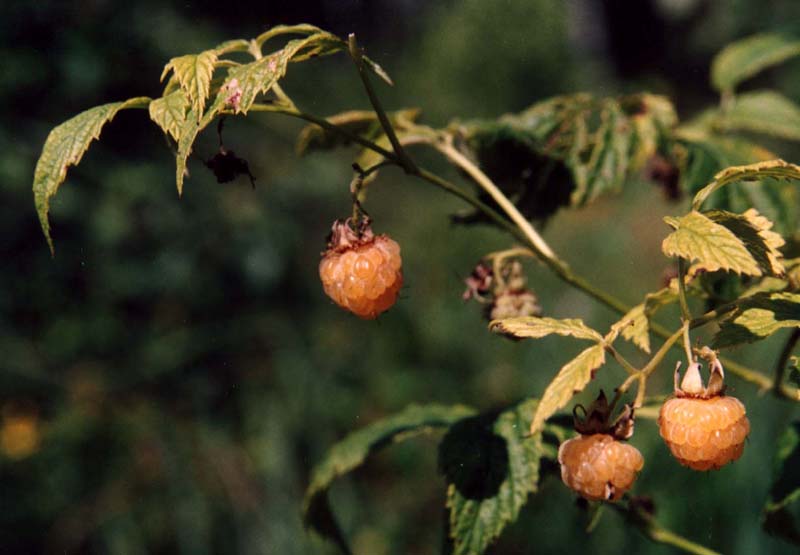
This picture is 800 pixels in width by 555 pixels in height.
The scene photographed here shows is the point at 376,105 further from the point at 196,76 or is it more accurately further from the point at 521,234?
the point at 521,234

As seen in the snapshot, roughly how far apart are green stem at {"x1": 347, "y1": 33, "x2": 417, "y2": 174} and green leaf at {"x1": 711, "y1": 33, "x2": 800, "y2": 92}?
0.76 metres

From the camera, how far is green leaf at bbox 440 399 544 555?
3.01 feet

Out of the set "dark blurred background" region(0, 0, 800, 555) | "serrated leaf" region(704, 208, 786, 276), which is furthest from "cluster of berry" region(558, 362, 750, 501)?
"dark blurred background" region(0, 0, 800, 555)

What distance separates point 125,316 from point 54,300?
0.26 m

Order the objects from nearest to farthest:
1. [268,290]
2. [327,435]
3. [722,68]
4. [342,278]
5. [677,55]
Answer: [342,278], [722,68], [327,435], [268,290], [677,55]

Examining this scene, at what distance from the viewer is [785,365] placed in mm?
1037

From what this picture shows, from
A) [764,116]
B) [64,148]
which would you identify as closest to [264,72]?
[64,148]

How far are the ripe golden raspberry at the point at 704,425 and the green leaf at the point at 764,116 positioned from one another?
2.23 ft

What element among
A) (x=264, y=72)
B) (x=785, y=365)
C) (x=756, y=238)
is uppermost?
(x=264, y=72)

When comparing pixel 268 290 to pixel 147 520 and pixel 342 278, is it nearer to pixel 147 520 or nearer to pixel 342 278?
pixel 147 520

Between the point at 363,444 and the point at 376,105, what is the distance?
60 cm

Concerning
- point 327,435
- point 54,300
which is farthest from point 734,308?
point 54,300

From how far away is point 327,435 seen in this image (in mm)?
2531

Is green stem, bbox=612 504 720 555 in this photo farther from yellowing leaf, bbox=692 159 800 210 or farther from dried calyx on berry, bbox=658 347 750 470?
yellowing leaf, bbox=692 159 800 210
